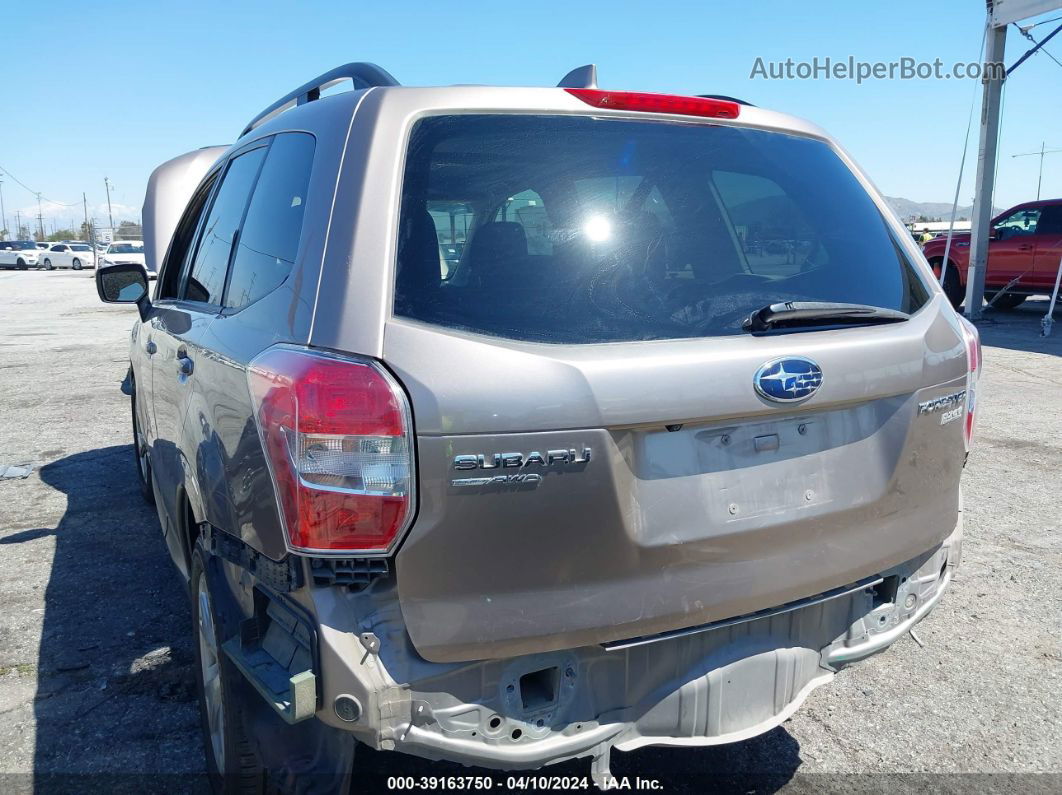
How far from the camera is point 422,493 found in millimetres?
1851

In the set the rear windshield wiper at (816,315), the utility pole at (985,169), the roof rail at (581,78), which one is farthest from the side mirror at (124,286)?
the utility pole at (985,169)

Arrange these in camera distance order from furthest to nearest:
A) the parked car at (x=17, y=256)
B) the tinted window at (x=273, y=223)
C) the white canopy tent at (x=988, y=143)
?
the parked car at (x=17, y=256), the white canopy tent at (x=988, y=143), the tinted window at (x=273, y=223)

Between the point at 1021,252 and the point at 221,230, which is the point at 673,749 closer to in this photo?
the point at 221,230

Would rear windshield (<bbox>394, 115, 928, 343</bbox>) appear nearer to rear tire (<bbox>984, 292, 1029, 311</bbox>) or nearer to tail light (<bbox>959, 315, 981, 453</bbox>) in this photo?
tail light (<bbox>959, 315, 981, 453</bbox>)

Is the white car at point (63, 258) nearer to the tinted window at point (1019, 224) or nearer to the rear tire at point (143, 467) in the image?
the tinted window at point (1019, 224)

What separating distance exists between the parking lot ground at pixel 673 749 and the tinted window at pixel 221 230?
1.50 metres

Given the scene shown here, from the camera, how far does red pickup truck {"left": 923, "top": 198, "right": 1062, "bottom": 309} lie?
1588 cm

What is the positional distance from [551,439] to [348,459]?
1.42 feet

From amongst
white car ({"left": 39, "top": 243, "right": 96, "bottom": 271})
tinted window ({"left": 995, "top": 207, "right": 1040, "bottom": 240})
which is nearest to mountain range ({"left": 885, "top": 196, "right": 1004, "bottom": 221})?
tinted window ({"left": 995, "top": 207, "right": 1040, "bottom": 240})

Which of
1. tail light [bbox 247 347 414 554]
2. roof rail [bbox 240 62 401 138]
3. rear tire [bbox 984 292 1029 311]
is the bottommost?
rear tire [bbox 984 292 1029 311]

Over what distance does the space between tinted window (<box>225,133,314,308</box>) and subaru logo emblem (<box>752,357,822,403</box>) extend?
3.85 ft

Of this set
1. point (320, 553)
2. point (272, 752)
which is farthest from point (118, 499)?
point (320, 553)

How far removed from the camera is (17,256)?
5275 cm

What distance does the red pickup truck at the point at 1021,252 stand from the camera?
15.9 metres
